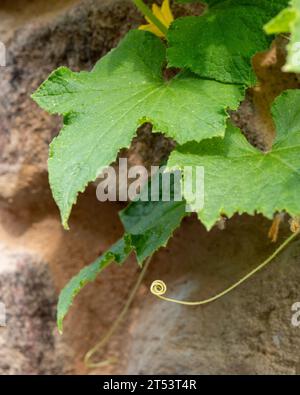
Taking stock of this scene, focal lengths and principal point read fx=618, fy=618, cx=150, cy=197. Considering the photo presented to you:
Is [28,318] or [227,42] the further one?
[28,318]

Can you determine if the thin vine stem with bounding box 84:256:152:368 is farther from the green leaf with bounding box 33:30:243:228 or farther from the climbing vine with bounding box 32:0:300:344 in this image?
the green leaf with bounding box 33:30:243:228

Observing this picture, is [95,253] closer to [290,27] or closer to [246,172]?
[246,172]

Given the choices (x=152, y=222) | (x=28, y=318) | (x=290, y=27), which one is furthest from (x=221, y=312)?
(x=290, y=27)

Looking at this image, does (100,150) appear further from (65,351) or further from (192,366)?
(65,351)

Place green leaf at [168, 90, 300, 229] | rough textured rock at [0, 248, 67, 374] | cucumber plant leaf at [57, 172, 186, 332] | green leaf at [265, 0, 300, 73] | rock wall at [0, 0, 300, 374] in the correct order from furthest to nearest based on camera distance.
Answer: rough textured rock at [0, 248, 67, 374], rock wall at [0, 0, 300, 374], cucumber plant leaf at [57, 172, 186, 332], green leaf at [168, 90, 300, 229], green leaf at [265, 0, 300, 73]

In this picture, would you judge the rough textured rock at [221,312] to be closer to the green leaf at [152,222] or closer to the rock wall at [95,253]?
the rock wall at [95,253]

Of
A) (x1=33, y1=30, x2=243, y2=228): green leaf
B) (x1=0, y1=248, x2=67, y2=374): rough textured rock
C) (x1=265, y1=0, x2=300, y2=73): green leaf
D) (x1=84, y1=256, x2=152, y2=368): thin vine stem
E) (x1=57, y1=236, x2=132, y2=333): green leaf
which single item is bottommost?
(x1=84, y1=256, x2=152, y2=368): thin vine stem

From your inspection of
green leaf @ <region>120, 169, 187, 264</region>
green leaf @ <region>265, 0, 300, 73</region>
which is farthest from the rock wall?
green leaf @ <region>265, 0, 300, 73</region>
